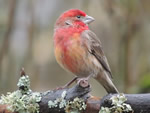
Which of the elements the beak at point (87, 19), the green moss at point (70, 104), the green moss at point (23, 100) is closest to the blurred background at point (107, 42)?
the beak at point (87, 19)

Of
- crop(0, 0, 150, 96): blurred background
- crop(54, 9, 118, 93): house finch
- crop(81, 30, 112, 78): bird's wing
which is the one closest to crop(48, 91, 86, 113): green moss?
crop(54, 9, 118, 93): house finch

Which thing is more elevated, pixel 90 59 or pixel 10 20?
pixel 10 20

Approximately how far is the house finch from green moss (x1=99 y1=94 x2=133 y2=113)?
4.68ft

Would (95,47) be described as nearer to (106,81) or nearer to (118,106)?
(106,81)

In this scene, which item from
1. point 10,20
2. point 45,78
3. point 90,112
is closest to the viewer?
point 90,112

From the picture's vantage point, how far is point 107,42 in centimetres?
584

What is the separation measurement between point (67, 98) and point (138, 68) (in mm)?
1641

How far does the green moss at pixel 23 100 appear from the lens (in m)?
4.10

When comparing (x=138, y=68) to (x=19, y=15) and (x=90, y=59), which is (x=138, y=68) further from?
(x=19, y=15)

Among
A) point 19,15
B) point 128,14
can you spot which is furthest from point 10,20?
point 128,14

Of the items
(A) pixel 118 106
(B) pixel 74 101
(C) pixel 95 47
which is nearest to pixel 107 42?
(C) pixel 95 47

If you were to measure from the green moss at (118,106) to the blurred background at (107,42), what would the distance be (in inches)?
54.8

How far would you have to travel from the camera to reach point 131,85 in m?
5.41

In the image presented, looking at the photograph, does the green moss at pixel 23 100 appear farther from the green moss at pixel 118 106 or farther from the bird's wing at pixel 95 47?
the bird's wing at pixel 95 47
